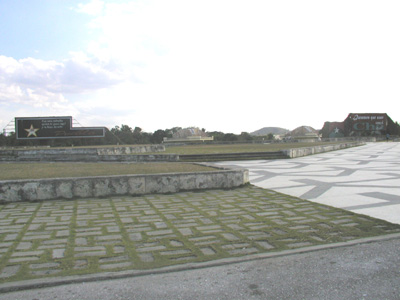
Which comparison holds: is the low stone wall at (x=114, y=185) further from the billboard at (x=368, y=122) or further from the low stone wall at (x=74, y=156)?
the billboard at (x=368, y=122)

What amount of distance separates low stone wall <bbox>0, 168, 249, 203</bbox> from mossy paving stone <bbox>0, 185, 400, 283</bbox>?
14.5 inches

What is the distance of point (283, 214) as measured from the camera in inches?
212

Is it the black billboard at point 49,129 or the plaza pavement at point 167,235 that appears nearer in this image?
the plaza pavement at point 167,235

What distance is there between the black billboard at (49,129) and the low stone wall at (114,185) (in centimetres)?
1683

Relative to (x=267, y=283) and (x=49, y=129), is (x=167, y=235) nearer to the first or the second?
(x=267, y=283)

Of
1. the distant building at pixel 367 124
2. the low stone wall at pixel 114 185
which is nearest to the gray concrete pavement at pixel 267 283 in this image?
the low stone wall at pixel 114 185

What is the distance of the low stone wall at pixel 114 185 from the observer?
21.8 ft

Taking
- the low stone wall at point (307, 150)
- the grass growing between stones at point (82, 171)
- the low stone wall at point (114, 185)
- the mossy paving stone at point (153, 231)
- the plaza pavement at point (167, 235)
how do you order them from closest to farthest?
the plaza pavement at point (167, 235)
the mossy paving stone at point (153, 231)
the low stone wall at point (114, 185)
the grass growing between stones at point (82, 171)
the low stone wall at point (307, 150)

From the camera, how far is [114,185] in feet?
23.7

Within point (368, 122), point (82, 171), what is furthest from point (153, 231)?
point (368, 122)

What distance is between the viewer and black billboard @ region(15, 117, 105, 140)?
74.9ft

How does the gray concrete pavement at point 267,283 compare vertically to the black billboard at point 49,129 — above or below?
below

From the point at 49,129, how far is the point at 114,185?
17.8m

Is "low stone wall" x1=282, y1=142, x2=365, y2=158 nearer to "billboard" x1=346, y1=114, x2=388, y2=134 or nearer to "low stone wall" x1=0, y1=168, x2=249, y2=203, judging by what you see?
"low stone wall" x1=0, y1=168, x2=249, y2=203
